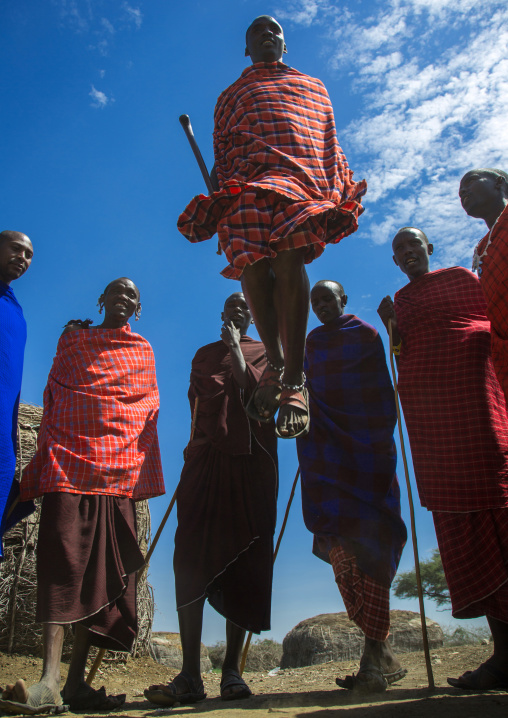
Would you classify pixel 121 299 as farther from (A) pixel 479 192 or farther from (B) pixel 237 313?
→ (A) pixel 479 192

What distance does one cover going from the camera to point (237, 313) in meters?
5.33

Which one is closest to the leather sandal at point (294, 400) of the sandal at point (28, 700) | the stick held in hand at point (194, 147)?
the stick held in hand at point (194, 147)

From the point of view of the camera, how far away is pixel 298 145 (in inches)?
130

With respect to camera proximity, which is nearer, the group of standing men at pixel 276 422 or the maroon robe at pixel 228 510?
the group of standing men at pixel 276 422

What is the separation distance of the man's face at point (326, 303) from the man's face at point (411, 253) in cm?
62

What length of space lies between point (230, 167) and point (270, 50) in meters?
0.86

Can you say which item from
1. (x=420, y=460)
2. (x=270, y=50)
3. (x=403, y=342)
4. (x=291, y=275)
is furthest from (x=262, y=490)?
(x=270, y=50)

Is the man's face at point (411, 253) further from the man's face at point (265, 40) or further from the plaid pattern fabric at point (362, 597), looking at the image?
the plaid pattern fabric at point (362, 597)

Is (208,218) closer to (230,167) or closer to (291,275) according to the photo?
(230,167)

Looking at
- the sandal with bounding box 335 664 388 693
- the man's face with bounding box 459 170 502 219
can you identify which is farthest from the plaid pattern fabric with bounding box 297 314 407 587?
the man's face with bounding box 459 170 502 219

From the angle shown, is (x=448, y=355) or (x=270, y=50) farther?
(x=448, y=355)

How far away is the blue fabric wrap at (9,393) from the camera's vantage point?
3.93 m

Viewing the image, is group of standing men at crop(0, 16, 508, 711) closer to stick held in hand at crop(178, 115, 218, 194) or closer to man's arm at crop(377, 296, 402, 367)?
man's arm at crop(377, 296, 402, 367)

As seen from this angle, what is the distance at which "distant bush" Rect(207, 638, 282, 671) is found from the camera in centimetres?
843
